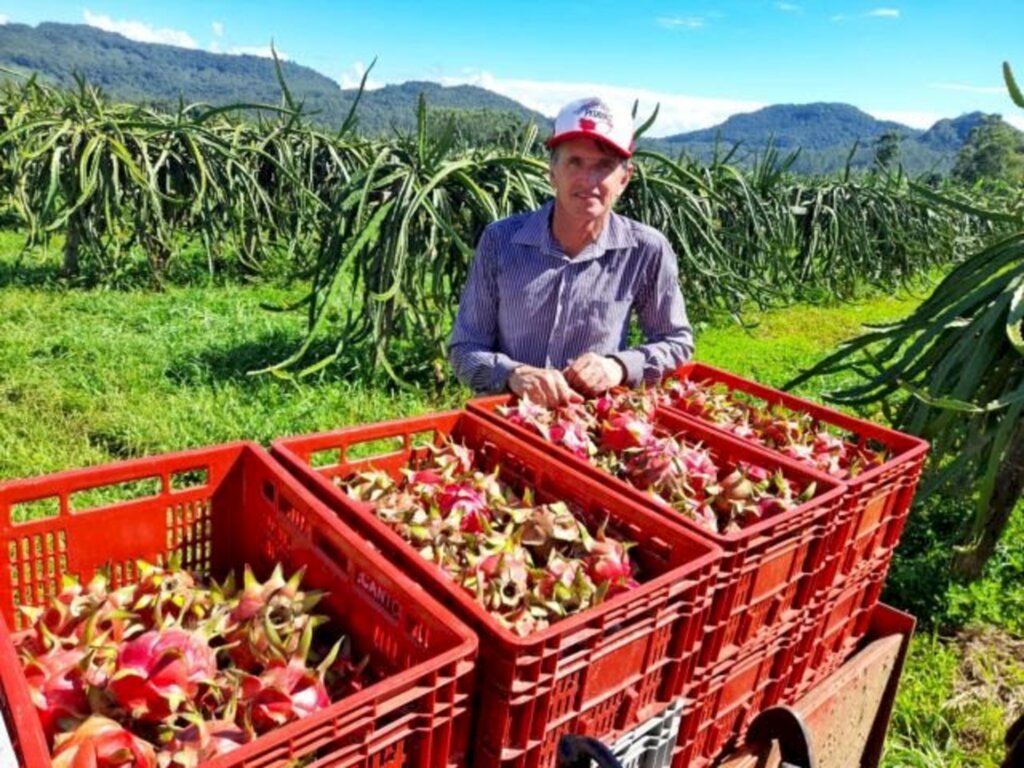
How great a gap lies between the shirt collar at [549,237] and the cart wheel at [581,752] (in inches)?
55.1

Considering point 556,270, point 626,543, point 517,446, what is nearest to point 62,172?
point 556,270

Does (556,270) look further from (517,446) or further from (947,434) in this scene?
(947,434)

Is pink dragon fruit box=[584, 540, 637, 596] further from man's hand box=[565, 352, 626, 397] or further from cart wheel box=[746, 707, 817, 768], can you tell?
man's hand box=[565, 352, 626, 397]

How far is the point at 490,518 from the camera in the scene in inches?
50.3

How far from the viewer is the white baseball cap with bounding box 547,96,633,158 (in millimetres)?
1769

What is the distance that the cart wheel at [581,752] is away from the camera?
2.85 feet

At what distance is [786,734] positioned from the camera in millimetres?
1295

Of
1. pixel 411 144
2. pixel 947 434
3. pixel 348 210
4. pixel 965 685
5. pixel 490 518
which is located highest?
pixel 411 144

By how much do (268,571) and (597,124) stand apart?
1.21m

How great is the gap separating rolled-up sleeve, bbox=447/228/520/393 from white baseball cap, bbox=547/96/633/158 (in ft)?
1.36

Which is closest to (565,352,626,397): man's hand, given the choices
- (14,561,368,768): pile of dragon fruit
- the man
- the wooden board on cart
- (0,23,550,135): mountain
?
the man

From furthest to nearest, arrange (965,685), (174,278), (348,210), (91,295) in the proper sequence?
(174,278) < (91,295) < (348,210) < (965,685)

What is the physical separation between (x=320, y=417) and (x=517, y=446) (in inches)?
96.4

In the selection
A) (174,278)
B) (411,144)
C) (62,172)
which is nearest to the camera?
(411,144)
